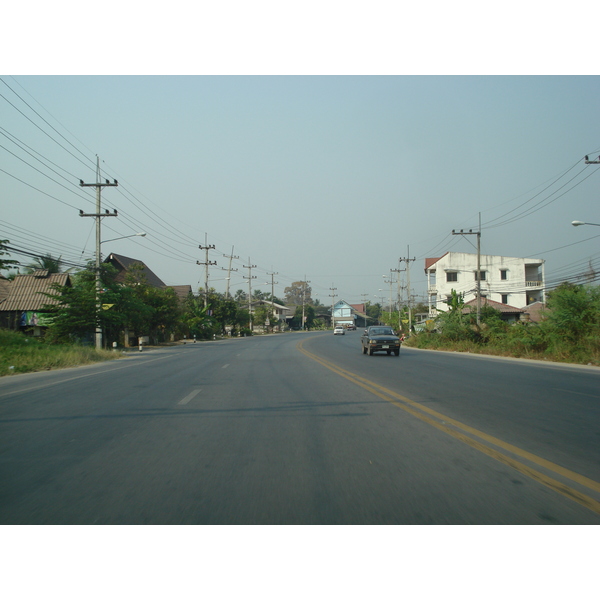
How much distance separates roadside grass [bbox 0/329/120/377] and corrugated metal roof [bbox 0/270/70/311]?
13.9 metres

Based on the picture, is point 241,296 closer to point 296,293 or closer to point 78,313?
point 296,293

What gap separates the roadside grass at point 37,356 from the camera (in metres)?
21.9

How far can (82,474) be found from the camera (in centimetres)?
592

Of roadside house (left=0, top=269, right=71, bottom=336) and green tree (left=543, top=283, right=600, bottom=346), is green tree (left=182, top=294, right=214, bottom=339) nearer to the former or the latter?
roadside house (left=0, top=269, right=71, bottom=336)

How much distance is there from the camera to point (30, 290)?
4525cm

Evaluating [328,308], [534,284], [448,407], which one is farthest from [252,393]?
[328,308]

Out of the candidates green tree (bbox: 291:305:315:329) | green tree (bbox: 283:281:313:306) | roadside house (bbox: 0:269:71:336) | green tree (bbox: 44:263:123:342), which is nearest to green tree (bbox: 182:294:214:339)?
roadside house (bbox: 0:269:71:336)

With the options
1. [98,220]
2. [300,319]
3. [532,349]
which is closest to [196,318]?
[98,220]

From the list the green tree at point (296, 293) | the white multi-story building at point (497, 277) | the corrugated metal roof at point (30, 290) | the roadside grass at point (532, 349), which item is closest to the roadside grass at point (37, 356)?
the corrugated metal roof at point (30, 290)

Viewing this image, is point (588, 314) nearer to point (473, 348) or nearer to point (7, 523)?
point (473, 348)

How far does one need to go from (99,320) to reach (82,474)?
29.7 meters

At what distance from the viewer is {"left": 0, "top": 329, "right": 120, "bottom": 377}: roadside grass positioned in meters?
21.9

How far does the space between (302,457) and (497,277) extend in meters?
65.8

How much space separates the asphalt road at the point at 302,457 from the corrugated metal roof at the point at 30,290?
3445 centimetres
